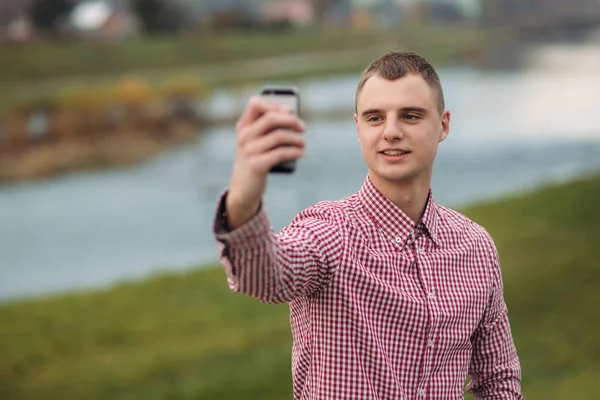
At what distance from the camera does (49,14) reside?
5.38m

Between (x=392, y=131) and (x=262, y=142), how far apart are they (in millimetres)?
318

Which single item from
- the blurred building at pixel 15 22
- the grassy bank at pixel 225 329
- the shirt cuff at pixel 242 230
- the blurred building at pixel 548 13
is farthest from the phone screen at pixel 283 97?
the blurred building at pixel 548 13

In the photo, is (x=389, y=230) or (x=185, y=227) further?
(x=185, y=227)

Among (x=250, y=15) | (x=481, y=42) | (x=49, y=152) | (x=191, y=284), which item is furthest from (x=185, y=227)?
(x=481, y=42)

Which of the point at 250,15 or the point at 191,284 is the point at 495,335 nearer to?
the point at 191,284

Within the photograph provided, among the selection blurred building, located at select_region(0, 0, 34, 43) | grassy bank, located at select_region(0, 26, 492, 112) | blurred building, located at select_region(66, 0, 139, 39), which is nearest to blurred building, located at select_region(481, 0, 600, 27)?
grassy bank, located at select_region(0, 26, 492, 112)

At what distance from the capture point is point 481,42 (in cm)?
590

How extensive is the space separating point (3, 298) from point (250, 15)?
236 centimetres

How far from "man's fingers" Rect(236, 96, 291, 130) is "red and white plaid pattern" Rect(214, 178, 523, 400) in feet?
0.74

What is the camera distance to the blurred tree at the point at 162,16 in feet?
18.5

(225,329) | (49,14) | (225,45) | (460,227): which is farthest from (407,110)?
(225,45)

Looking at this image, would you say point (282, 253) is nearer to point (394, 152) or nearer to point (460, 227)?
point (394, 152)

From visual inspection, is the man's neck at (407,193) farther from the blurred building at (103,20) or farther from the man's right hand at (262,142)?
the blurred building at (103,20)

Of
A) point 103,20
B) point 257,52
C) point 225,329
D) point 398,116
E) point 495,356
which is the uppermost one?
point 103,20
